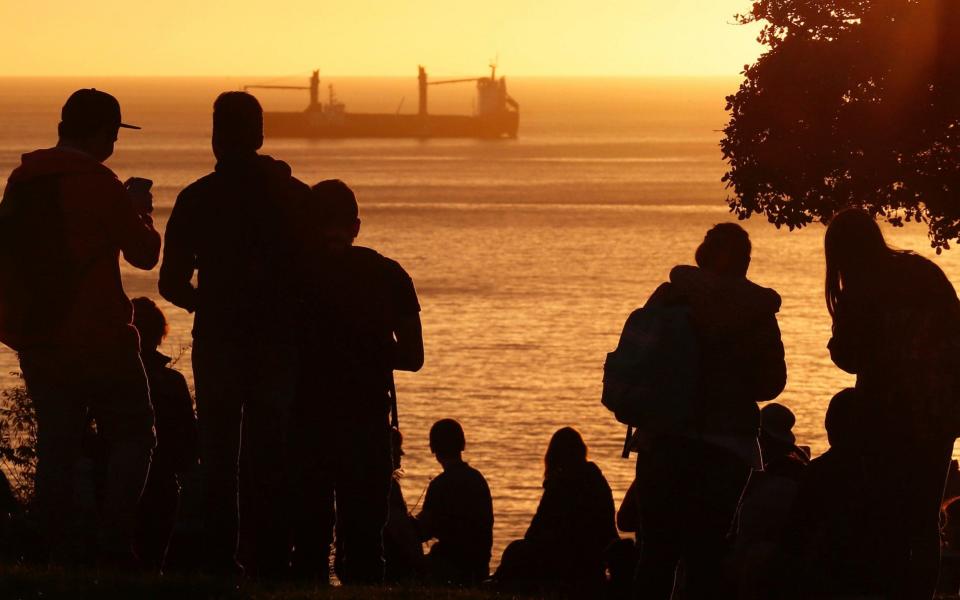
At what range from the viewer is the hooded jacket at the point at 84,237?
5746 mm

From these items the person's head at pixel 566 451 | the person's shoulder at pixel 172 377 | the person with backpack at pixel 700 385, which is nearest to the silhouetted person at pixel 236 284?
the person's shoulder at pixel 172 377

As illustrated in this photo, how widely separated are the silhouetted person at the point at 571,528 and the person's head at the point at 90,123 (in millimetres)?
2781

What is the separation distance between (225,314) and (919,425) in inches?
99.0

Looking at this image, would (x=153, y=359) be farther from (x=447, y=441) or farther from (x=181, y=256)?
(x=447, y=441)

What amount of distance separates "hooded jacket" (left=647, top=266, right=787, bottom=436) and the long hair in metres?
0.28

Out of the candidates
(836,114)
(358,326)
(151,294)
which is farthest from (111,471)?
(151,294)

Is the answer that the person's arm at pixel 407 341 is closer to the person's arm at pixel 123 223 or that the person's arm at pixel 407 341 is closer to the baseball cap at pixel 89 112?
the person's arm at pixel 123 223

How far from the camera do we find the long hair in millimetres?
5941

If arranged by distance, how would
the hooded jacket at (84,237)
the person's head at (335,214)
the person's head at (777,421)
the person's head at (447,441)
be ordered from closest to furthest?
the hooded jacket at (84,237)
the person's head at (335,214)
the person's head at (777,421)
the person's head at (447,441)

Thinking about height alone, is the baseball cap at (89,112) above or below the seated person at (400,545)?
above

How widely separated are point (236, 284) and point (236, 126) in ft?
1.91

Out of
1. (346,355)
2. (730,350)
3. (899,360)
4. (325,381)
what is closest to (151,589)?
(325,381)

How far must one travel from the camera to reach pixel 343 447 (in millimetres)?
6414

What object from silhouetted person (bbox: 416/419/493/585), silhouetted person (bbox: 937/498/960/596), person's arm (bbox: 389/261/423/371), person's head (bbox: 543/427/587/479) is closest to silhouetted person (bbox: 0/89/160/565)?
person's arm (bbox: 389/261/423/371)
